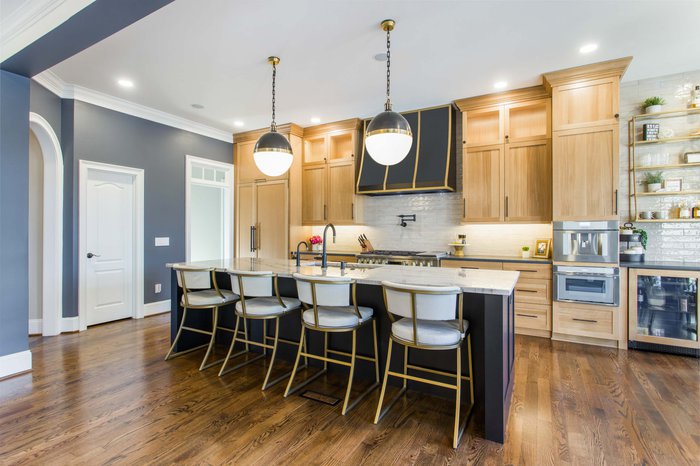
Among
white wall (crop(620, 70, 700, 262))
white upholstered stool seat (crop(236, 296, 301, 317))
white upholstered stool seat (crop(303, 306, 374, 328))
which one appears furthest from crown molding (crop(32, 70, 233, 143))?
white wall (crop(620, 70, 700, 262))

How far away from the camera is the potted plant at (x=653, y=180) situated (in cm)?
394

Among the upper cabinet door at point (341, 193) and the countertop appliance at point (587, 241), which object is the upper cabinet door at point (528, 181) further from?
the upper cabinet door at point (341, 193)

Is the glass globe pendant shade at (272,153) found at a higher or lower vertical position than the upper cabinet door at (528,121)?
lower

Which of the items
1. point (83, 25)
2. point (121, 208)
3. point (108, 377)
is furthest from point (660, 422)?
point (121, 208)

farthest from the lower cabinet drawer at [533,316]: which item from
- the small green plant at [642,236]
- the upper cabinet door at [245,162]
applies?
the upper cabinet door at [245,162]

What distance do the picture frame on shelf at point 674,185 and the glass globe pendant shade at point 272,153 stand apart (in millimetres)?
4141

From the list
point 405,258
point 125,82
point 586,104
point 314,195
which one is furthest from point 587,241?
point 125,82

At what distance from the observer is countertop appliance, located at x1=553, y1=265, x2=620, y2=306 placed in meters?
3.74

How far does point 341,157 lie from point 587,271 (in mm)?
3865

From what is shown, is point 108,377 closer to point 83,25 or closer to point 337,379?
point 337,379

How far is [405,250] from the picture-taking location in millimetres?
5527

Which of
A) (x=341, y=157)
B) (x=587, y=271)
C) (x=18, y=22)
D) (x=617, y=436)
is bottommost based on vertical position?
(x=617, y=436)

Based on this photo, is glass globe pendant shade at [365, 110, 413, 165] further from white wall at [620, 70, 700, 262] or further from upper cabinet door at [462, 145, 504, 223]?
white wall at [620, 70, 700, 262]

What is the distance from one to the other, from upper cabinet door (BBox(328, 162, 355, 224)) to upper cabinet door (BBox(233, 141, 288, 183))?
1363 mm
